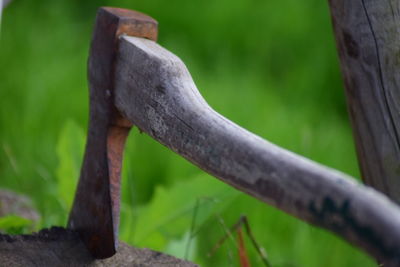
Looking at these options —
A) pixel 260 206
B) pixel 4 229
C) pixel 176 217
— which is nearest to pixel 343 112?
pixel 260 206

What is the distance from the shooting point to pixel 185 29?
13.9 ft

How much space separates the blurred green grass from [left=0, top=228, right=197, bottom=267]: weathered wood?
29 centimetres

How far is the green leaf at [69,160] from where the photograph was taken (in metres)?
2.24

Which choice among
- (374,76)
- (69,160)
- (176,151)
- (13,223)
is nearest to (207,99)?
(69,160)

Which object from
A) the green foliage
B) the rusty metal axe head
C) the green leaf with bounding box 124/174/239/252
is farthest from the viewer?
the green leaf with bounding box 124/174/239/252

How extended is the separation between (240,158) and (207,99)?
2.21m

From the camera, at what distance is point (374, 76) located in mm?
1572

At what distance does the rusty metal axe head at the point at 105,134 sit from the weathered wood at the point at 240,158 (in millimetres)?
29

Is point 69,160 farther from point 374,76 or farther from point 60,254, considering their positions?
point 374,76

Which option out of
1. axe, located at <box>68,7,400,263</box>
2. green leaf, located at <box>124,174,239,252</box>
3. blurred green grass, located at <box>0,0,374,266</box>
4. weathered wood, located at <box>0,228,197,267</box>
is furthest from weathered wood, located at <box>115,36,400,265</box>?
green leaf, located at <box>124,174,239,252</box>

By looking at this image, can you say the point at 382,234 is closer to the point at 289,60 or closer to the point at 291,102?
the point at 291,102

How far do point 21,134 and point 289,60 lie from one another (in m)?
1.57

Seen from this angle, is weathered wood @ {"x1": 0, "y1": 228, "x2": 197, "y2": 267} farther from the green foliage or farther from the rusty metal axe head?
the green foliage

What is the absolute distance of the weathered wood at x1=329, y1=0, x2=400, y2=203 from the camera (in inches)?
61.1
